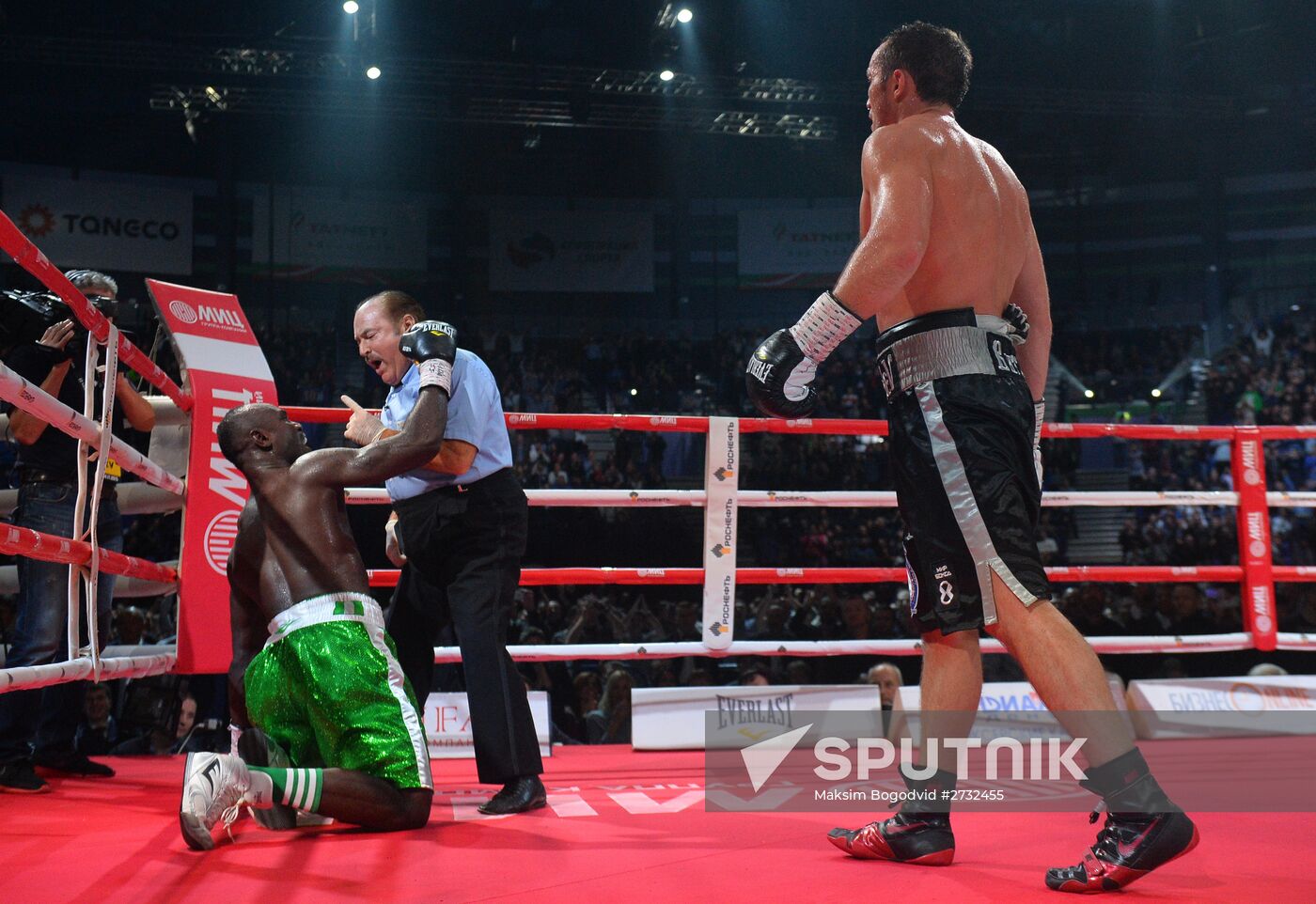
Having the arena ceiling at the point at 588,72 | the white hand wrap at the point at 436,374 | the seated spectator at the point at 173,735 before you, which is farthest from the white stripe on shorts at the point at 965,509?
the arena ceiling at the point at 588,72

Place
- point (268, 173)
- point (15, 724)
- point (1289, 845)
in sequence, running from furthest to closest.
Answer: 1. point (268, 173)
2. point (15, 724)
3. point (1289, 845)

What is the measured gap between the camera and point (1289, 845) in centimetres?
177

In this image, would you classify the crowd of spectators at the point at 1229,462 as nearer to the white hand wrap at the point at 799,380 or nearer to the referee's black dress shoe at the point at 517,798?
the referee's black dress shoe at the point at 517,798

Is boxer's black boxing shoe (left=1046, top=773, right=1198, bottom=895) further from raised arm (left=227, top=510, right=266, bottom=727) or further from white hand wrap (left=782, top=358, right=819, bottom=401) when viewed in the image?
raised arm (left=227, top=510, right=266, bottom=727)

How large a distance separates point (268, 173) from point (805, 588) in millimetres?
10451

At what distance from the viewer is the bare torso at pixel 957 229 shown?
5.84 feet

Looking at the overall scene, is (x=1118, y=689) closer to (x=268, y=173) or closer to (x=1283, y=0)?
(x=1283, y=0)

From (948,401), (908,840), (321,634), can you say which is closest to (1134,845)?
(908,840)

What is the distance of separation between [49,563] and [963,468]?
2098 millimetres

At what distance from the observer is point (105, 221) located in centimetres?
1293

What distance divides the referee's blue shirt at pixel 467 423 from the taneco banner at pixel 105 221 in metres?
12.1

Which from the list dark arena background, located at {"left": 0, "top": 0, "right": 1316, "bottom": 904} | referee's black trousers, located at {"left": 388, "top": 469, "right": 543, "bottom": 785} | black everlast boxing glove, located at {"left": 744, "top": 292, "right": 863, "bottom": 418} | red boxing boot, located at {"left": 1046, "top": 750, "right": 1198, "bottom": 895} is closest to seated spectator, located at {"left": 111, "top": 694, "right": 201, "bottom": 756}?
dark arena background, located at {"left": 0, "top": 0, "right": 1316, "bottom": 904}

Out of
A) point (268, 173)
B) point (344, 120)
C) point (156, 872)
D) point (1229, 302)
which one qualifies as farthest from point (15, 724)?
A: point (1229, 302)

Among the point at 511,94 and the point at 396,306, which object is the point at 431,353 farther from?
the point at 511,94
